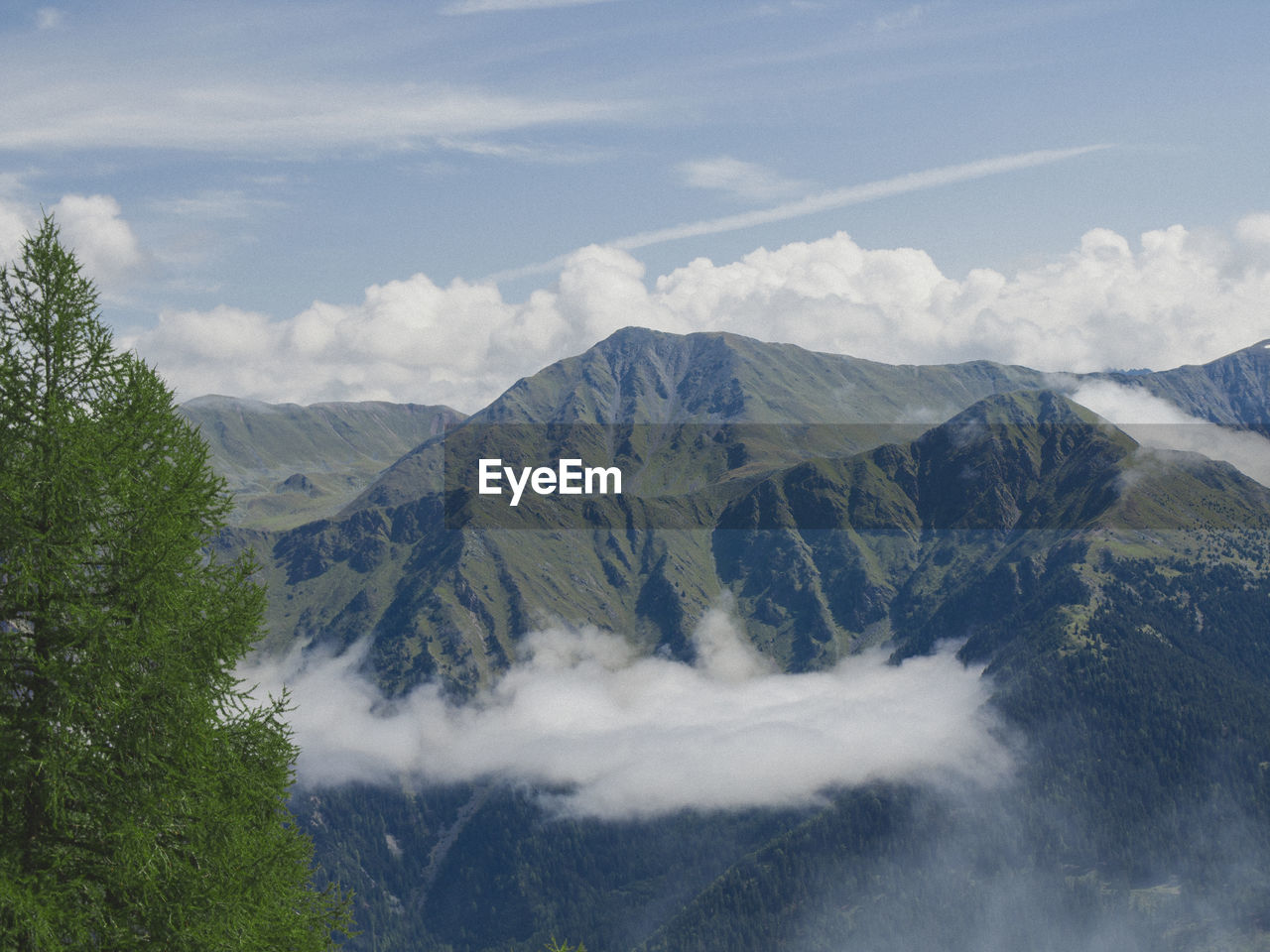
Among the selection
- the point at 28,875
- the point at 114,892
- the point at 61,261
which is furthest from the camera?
the point at 61,261

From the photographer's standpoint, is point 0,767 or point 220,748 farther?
point 220,748

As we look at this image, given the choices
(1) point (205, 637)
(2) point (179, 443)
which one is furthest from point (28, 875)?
(2) point (179, 443)

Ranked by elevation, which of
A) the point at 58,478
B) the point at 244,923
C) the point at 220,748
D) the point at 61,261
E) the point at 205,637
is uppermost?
the point at 61,261

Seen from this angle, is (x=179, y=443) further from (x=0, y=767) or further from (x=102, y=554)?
(x=0, y=767)

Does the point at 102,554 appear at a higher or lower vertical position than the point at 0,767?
higher

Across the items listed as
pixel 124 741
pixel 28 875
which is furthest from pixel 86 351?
pixel 28 875

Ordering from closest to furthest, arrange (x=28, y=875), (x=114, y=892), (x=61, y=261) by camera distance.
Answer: (x=28, y=875), (x=114, y=892), (x=61, y=261)
